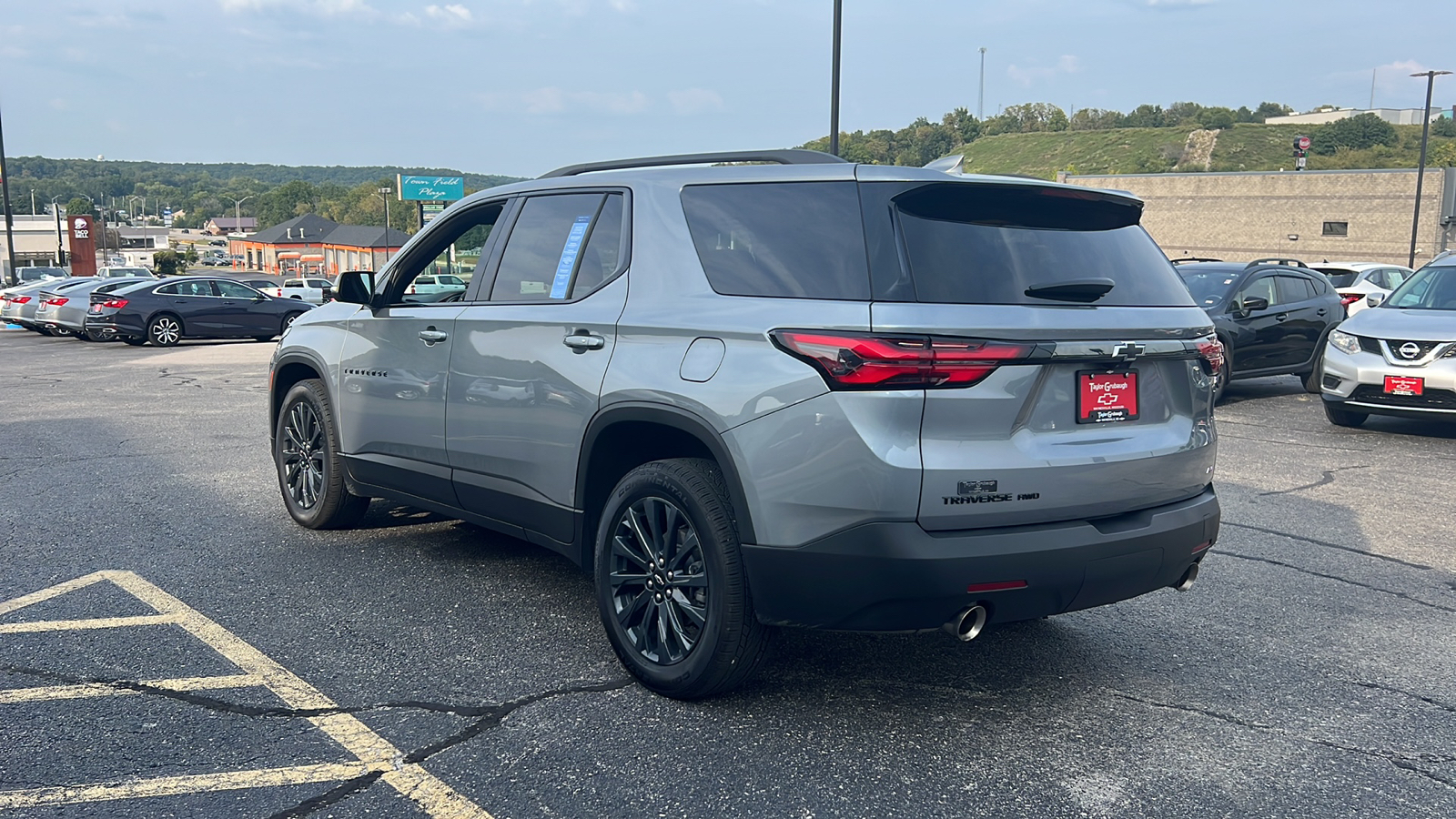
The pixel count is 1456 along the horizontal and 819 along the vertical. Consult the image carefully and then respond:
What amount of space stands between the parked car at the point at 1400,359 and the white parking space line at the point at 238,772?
31.7 ft

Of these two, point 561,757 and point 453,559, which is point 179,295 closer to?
point 453,559

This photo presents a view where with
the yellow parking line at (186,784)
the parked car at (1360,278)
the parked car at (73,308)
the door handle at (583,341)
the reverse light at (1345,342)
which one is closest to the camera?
the yellow parking line at (186,784)

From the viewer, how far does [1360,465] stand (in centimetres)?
910

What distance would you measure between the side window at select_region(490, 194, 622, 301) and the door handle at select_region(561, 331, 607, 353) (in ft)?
0.69

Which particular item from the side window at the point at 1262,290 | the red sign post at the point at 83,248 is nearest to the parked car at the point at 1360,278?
the side window at the point at 1262,290

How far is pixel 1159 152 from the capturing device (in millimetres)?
111375

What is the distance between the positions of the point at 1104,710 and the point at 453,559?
3258 millimetres

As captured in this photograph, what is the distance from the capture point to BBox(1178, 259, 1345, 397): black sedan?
12703mm

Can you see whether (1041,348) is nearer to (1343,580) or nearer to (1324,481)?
(1343,580)

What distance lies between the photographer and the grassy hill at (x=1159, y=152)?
328 ft

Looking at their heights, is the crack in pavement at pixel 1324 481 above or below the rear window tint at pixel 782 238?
below

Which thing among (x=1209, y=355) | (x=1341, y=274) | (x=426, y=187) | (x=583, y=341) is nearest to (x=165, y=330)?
(x=583, y=341)

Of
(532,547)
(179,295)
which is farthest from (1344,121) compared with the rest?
(532,547)

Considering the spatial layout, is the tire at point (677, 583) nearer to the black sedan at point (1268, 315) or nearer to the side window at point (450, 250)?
the side window at point (450, 250)
